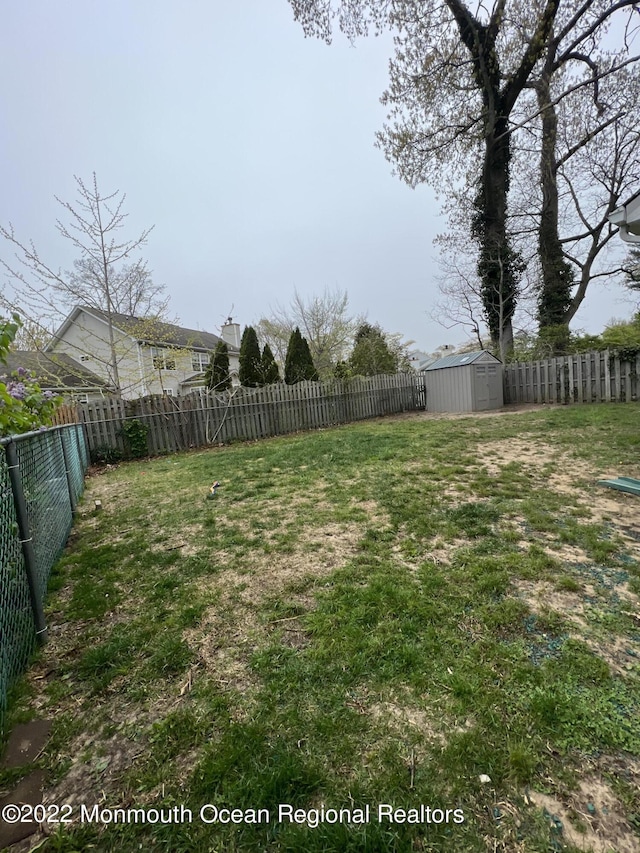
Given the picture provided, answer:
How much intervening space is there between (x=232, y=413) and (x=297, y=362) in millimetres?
6316

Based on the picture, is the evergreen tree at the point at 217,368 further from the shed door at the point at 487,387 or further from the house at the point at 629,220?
the house at the point at 629,220

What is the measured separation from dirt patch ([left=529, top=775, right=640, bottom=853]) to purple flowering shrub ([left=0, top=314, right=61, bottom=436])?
2.80 m

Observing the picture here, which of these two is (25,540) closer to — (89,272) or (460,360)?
(89,272)

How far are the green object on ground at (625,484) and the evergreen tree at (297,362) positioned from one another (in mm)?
12833

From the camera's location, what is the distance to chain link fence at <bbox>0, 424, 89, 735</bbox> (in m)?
1.82

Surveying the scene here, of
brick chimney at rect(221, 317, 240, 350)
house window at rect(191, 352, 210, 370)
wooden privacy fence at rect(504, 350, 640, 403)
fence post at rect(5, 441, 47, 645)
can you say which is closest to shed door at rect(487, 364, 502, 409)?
wooden privacy fence at rect(504, 350, 640, 403)

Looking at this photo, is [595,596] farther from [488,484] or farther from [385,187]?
[385,187]

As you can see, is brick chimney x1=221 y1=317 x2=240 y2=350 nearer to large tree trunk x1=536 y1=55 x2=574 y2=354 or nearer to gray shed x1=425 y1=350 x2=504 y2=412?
gray shed x1=425 y1=350 x2=504 y2=412

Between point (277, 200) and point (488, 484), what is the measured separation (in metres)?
24.8

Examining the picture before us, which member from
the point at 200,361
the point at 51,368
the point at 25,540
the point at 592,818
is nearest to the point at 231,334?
the point at 200,361

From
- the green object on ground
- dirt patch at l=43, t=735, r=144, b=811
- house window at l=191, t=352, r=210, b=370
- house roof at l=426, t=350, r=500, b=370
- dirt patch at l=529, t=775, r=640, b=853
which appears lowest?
dirt patch at l=529, t=775, r=640, b=853

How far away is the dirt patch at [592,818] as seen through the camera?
1.06 meters

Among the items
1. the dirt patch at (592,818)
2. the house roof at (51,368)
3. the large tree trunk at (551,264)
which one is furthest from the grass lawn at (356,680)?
the large tree trunk at (551,264)

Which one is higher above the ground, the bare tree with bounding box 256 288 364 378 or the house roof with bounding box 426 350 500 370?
the bare tree with bounding box 256 288 364 378
